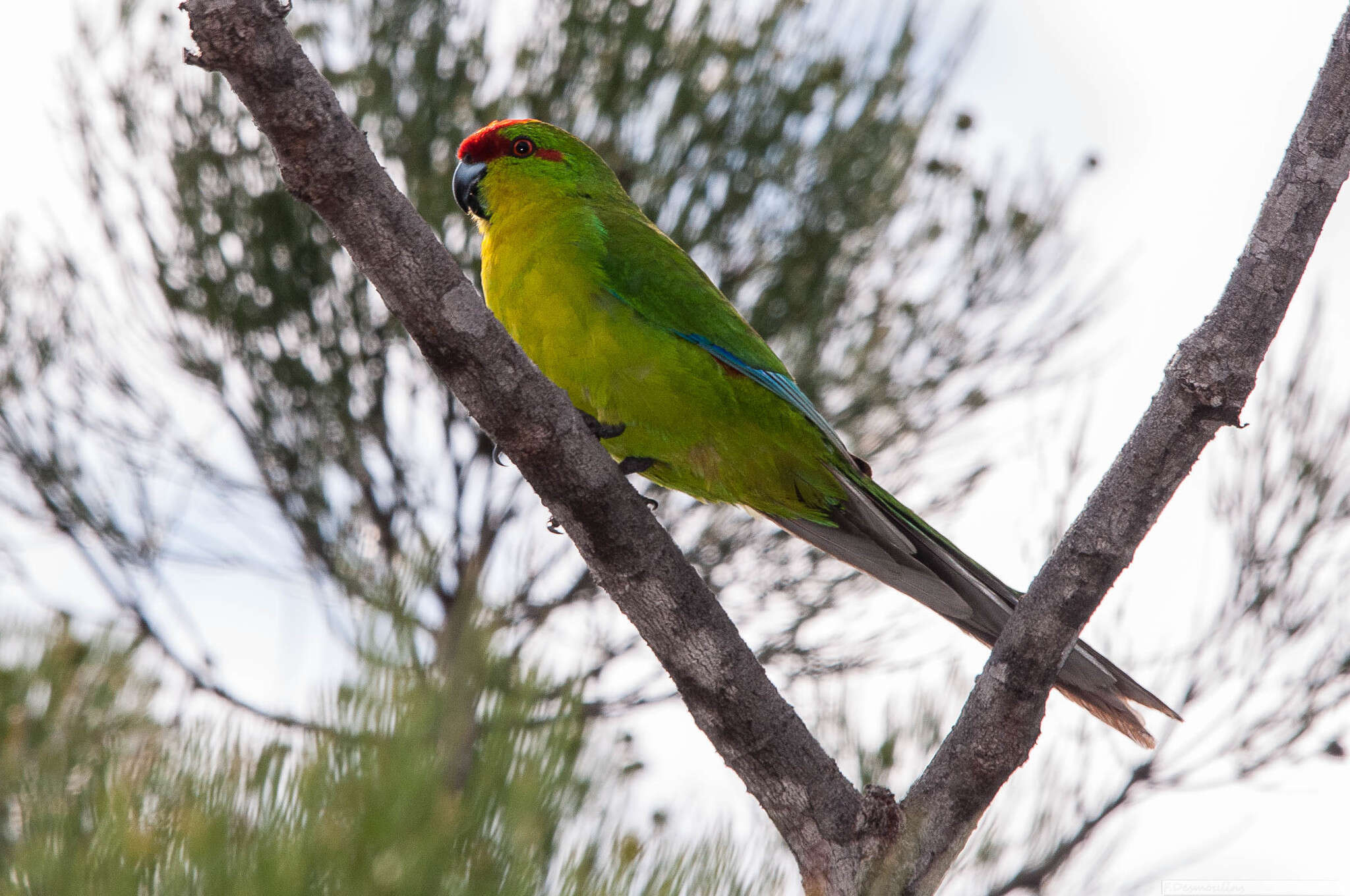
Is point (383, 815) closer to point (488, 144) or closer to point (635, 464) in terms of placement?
point (635, 464)

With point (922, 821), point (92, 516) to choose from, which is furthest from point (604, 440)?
point (92, 516)

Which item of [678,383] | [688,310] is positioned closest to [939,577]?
[678,383]

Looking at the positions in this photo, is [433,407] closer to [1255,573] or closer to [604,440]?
[604,440]

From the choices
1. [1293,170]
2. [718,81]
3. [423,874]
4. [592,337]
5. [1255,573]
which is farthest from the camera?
[718,81]

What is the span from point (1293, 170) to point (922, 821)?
1.07 meters

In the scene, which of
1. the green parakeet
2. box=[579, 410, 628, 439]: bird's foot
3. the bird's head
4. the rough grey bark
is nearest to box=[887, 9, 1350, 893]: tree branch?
the rough grey bark

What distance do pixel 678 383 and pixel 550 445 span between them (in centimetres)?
88

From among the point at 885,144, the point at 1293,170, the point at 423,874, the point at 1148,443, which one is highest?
the point at 885,144

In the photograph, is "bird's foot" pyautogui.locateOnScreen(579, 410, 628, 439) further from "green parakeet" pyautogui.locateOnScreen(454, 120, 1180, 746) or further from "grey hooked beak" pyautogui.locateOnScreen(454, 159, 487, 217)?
"grey hooked beak" pyautogui.locateOnScreen(454, 159, 487, 217)

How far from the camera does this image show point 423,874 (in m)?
0.96

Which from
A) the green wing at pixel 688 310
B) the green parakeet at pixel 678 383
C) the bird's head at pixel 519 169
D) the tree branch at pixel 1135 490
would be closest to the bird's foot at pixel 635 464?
the green parakeet at pixel 678 383

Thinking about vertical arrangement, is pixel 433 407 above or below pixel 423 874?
above

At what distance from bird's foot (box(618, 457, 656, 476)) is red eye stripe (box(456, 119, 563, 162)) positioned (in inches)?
35.4

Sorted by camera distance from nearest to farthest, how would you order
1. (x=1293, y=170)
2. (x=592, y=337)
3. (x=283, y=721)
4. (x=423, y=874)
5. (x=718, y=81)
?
1. (x=423, y=874)
2. (x=283, y=721)
3. (x=1293, y=170)
4. (x=592, y=337)
5. (x=718, y=81)
